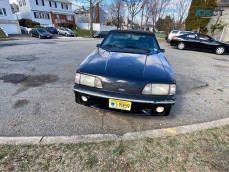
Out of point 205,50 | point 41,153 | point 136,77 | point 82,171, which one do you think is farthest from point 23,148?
point 205,50

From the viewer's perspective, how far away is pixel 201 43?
1054 centimetres

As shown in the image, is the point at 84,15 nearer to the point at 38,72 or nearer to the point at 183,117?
the point at 38,72

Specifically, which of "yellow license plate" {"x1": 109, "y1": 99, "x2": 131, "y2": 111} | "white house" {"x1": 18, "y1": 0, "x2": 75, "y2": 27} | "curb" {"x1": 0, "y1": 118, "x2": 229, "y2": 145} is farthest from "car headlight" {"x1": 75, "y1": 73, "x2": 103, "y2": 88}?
"white house" {"x1": 18, "y1": 0, "x2": 75, "y2": 27}

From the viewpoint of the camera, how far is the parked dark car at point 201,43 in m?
10.3

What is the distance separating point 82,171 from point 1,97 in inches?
107

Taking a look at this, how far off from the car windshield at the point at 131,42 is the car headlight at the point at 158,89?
4.51 feet

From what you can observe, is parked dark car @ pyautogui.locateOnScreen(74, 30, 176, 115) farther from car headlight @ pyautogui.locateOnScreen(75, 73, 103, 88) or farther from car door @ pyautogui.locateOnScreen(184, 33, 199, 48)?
car door @ pyautogui.locateOnScreen(184, 33, 199, 48)

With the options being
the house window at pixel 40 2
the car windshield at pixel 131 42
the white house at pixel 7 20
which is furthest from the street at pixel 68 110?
the house window at pixel 40 2

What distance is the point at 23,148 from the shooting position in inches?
72.7

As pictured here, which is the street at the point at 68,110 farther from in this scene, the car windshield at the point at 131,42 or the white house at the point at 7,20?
the white house at the point at 7,20

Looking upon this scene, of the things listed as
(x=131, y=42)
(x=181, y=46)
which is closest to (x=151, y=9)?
(x=181, y=46)

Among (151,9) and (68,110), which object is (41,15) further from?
(68,110)

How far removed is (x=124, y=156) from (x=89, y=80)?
3.93 ft

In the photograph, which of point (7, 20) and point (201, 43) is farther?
point (7, 20)
